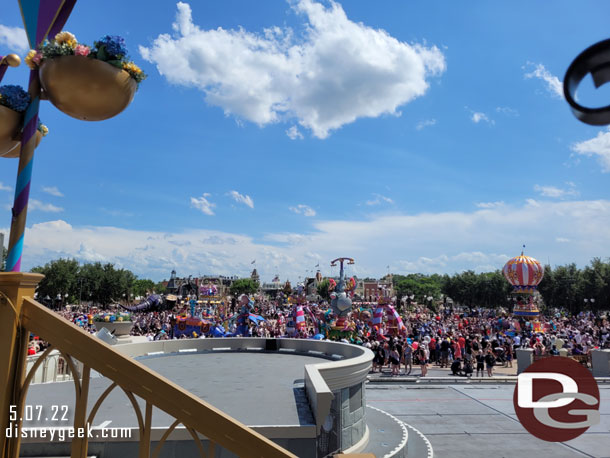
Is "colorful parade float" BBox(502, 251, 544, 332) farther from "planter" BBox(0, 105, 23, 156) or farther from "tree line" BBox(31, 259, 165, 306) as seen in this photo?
"tree line" BBox(31, 259, 165, 306)

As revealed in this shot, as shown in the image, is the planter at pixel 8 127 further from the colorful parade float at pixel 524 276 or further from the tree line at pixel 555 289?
the tree line at pixel 555 289

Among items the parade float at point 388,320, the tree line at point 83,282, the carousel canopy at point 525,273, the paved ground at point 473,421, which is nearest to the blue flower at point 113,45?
the paved ground at point 473,421

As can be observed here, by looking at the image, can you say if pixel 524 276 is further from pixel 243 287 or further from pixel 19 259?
pixel 243 287

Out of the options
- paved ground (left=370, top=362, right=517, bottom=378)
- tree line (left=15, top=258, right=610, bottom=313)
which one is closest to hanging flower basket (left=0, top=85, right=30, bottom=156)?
paved ground (left=370, top=362, right=517, bottom=378)

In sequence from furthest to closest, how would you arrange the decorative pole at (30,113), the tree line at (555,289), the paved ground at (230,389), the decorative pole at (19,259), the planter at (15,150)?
the tree line at (555,289) < the paved ground at (230,389) < the planter at (15,150) < the decorative pole at (30,113) < the decorative pole at (19,259)

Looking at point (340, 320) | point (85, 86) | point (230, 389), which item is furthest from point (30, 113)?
point (340, 320)

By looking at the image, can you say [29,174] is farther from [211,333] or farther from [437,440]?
[211,333]

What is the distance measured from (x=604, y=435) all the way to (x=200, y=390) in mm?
10104

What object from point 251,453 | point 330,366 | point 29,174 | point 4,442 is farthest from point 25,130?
point 330,366

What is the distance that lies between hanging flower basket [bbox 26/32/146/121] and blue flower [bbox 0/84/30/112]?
0.14 meters

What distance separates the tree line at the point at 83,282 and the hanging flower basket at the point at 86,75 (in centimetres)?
6291

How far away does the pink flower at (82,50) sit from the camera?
2.87 m

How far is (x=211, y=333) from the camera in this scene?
21438mm

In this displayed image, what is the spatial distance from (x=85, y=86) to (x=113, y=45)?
422mm
